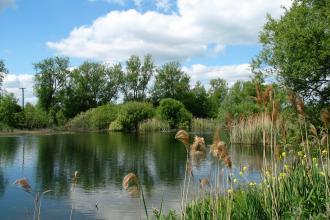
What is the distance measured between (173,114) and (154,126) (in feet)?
11.5

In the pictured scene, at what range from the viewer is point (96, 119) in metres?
51.5

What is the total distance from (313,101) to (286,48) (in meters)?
1.97

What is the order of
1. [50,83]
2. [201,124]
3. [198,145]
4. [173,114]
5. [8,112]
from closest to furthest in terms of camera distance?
→ [198,145]
[201,124]
[173,114]
[8,112]
[50,83]

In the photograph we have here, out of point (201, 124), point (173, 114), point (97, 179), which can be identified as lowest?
point (97, 179)

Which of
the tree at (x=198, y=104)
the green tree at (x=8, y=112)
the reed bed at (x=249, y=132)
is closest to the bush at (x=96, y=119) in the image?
the green tree at (x=8, y=112)

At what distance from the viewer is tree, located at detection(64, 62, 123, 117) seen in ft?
216

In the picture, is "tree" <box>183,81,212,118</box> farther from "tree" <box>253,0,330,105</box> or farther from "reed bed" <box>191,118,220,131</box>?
"tree" <box>253,0,330,105</box>

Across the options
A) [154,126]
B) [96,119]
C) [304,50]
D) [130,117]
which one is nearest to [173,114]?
[154,126]

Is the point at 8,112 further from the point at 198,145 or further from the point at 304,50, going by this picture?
the point at 198,145

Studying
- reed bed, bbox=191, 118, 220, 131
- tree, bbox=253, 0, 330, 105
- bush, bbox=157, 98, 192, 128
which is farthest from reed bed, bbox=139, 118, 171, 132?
tree, bbox=253, 0, 330, 105

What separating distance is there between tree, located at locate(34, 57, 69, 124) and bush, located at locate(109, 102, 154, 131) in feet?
58.3

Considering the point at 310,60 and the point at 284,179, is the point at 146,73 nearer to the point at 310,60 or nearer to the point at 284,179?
the point at 310,60

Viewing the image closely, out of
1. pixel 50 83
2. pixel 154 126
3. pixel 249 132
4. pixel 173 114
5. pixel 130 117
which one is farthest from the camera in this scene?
pixel 50 83

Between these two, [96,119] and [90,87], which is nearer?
[96,119]
